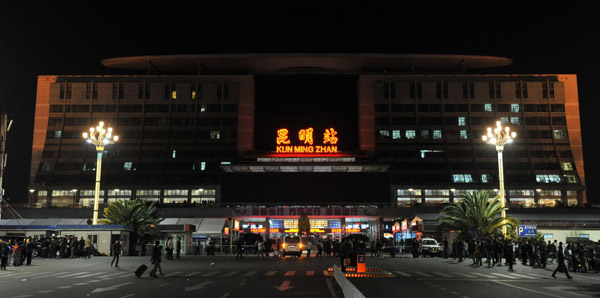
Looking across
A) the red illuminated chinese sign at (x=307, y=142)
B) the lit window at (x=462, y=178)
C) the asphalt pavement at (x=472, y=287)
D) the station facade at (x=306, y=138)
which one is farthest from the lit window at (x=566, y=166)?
the asphalt pavement at (x=472, y=287)

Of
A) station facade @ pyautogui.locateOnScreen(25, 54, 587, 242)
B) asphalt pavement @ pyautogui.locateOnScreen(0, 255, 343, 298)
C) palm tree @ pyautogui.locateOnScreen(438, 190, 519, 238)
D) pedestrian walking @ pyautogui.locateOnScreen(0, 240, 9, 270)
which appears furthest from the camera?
station facade @ pyautogui.locateOnScreen(25, 54, 587, 242)

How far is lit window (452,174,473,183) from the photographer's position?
316 feet

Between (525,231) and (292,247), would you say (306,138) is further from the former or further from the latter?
(525,231)

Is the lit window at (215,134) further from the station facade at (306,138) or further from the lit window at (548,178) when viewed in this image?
the lit window at (548,178)

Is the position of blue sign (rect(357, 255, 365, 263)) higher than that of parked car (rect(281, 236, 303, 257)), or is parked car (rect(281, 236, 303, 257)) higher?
blue sign (rect(357, 255, 365, 263))

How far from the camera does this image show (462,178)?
96.6 meters

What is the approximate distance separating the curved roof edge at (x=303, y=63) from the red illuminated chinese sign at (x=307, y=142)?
23.5 metres

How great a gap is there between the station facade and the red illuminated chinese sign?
183 mm

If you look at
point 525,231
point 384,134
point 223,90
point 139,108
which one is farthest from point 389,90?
point 525,231

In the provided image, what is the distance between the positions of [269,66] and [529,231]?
80.8m

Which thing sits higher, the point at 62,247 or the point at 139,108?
the point at 139,108

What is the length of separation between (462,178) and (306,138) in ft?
93.1

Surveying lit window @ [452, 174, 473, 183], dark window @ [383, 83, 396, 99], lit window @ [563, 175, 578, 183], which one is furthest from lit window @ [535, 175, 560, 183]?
dark window @ [383, 83, 396, 99]

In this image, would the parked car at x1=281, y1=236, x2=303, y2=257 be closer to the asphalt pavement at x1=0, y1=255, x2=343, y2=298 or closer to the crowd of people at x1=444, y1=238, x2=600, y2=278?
the crowd of people at x1=444, y1=238, x2=600, y2=278
